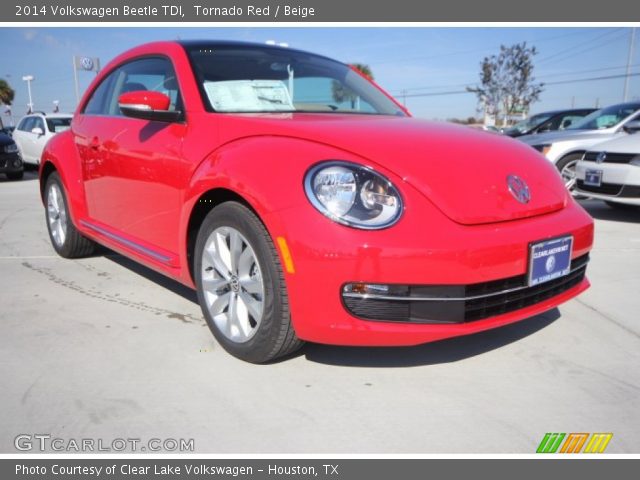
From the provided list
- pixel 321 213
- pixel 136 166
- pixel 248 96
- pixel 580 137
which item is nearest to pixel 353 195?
pixel 321 213

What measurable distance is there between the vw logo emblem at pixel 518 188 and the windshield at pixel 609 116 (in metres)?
6.06

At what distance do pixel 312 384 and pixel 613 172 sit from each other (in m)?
4.84

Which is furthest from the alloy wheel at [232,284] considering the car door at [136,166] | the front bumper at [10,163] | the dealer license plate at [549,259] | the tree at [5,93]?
the tree at [5,93]

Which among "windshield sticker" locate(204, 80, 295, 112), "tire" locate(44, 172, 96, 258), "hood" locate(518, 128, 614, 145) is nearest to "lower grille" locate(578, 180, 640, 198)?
"hood" locate(518, 128, 614, 145)

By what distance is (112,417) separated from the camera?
1961 millimetres

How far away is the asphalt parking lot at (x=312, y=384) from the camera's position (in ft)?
6.15

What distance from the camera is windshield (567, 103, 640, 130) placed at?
746cm

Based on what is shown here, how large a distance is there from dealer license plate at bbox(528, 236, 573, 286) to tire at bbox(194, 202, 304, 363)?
101 centimetres

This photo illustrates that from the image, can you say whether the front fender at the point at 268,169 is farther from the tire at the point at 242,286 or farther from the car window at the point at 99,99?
the car window at the point at 99,99

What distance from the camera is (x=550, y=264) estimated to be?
2.23m

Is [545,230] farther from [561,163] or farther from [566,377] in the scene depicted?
[561,163]

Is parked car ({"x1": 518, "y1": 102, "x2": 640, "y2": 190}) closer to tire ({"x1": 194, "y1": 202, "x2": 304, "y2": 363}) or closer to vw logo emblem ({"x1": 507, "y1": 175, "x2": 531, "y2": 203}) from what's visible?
vw logo emblem ({"x1": 507, "y1": 175, "x2": 531, "y2": 203})

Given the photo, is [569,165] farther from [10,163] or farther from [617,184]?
[10,163]

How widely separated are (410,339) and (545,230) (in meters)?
0.77
